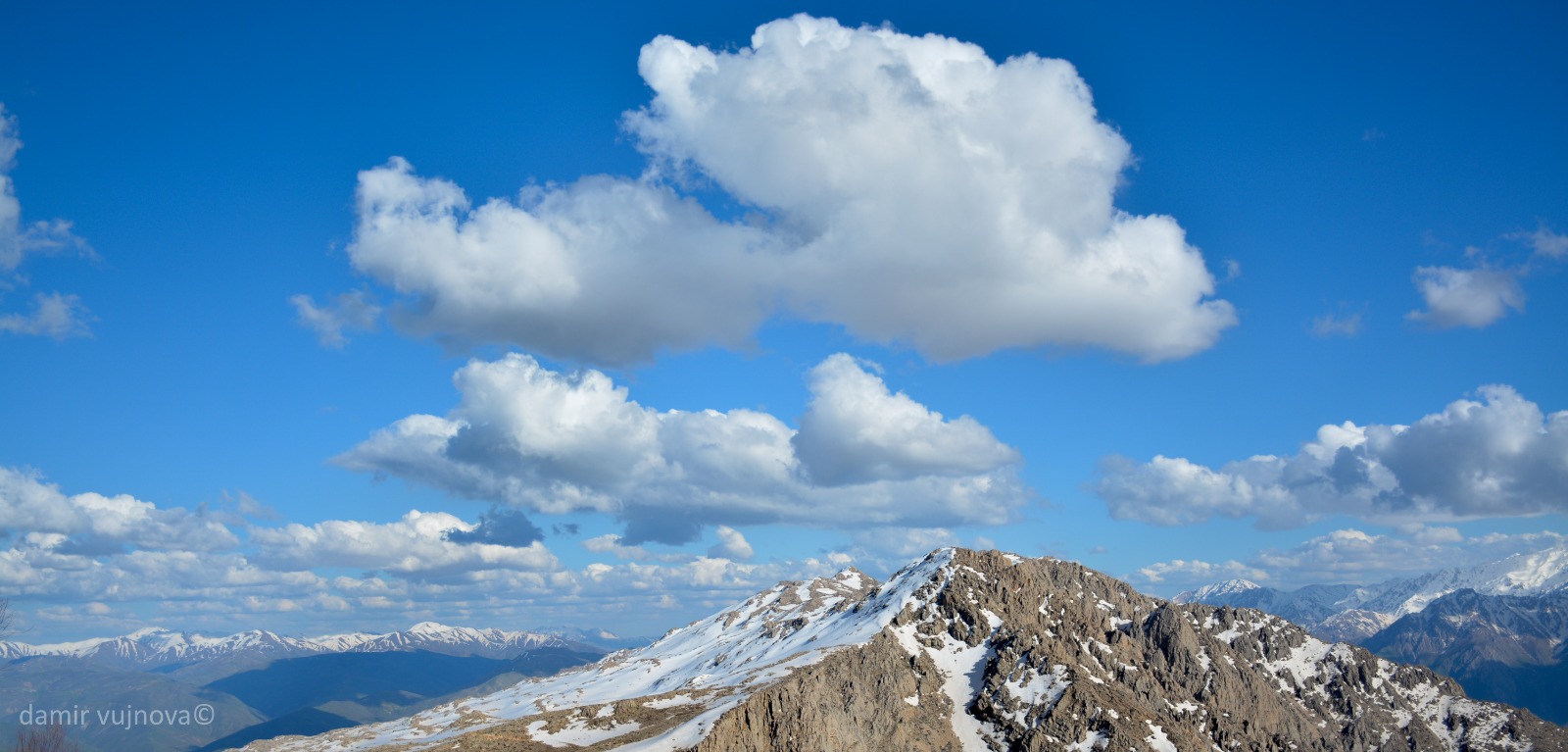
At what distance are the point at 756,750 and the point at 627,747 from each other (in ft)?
87.5

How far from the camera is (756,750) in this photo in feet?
655

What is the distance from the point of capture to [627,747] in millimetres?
194125

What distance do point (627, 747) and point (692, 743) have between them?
542 inches

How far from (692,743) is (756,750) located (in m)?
15.5

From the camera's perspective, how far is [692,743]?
19175cm

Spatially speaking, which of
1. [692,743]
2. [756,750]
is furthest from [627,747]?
[756,750]

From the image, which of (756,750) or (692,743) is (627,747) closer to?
(692,743)
